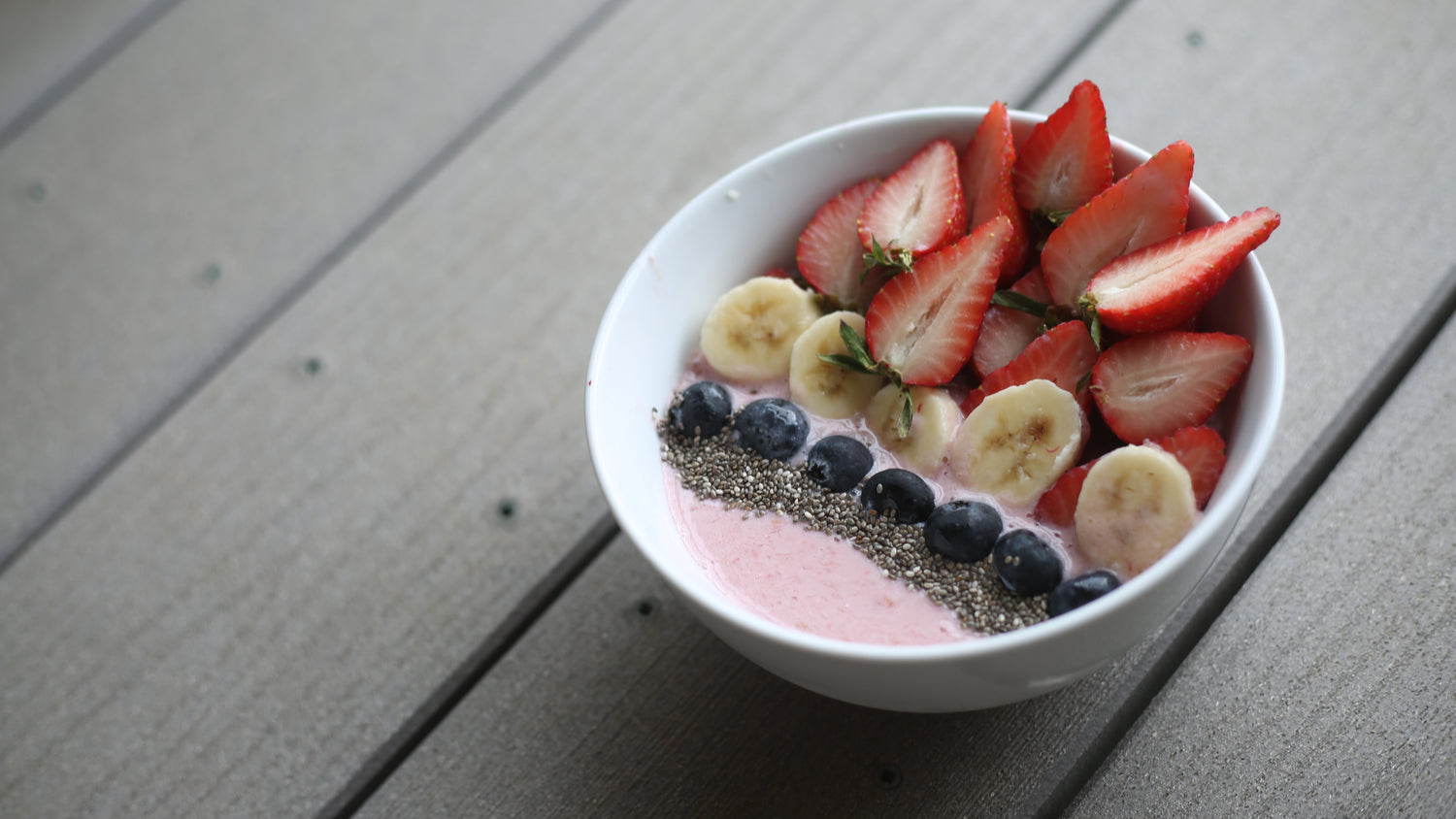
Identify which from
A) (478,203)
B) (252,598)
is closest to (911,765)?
(252,598)

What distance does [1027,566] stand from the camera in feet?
2.36

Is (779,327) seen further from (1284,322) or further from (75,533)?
(75,533)

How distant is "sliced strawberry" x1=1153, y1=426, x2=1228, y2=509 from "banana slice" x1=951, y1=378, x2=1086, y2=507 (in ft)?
0.24

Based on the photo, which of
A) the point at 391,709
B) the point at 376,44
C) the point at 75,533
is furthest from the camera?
the point at 376,44

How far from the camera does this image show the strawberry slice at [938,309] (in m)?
0.80

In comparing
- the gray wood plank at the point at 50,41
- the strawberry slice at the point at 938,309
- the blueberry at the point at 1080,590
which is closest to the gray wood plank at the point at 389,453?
the gray wood plank at the point at 50,41

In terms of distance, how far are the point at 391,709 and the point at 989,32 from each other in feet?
3.09

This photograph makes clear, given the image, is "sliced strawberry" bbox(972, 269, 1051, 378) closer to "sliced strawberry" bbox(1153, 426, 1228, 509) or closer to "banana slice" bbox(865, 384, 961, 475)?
"banana slice" bbox(865, 384, 961, 475)

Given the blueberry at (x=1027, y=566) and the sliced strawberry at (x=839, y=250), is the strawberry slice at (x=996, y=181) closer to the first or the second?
the sliced strawberry at (x=839, y=250)

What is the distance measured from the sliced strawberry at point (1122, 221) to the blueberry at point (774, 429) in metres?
0.22

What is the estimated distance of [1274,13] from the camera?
115 centimetres

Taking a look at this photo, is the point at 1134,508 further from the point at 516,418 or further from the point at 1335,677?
the point at 516,418

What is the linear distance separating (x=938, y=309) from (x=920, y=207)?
98 millimetres

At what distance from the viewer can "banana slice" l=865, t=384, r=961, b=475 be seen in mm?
797
